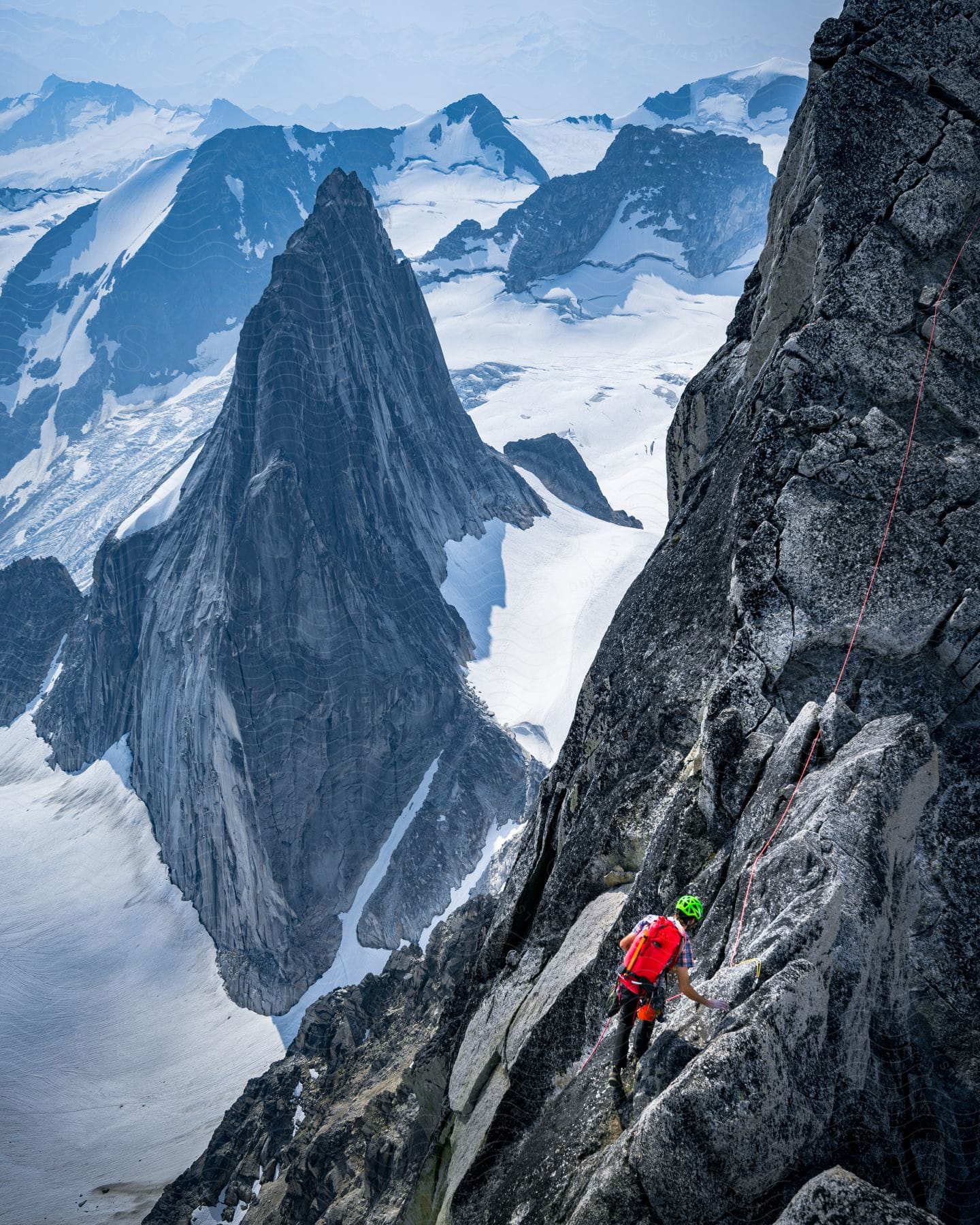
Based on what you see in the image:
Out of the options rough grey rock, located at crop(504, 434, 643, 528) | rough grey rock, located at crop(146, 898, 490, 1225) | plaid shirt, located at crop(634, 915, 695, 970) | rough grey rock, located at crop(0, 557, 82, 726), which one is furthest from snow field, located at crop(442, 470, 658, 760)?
plaid shirt, located at crop(634, 915, 695, 970)

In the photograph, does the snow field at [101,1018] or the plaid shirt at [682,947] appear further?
the snow field at [101,1018]

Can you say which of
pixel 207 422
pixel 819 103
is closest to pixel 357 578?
pixel 819 103

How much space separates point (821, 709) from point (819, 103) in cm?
1454

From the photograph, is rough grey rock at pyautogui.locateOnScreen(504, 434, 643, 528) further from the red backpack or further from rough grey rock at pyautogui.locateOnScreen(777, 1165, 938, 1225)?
rough grey rock at pyautogui.locateOnScreen(777, 1165, 938, 1225)

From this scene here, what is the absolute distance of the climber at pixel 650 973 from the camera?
10203 mm

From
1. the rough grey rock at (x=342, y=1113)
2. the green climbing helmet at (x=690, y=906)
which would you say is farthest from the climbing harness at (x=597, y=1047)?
the rough grey rock at (x=342, y=1113)

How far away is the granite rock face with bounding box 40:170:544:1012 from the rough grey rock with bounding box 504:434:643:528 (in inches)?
1635

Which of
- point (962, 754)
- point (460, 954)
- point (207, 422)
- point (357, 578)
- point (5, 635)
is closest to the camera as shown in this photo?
point (962, 754)

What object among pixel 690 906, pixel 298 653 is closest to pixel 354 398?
pixel 298 653

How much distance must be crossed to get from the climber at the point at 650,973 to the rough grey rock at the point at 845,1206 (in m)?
1.82

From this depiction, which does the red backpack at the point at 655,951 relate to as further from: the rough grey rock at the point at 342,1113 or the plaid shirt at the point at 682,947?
the rough grey rock at the point at 342,1113

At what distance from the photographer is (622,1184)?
9164mm

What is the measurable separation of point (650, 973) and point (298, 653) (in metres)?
57.3

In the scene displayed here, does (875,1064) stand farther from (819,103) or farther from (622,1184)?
(819,103)
